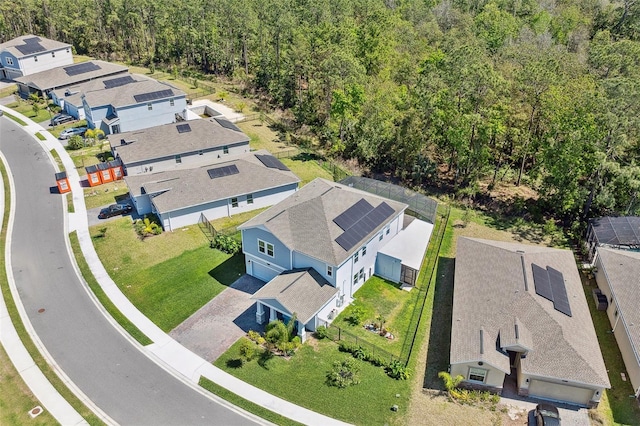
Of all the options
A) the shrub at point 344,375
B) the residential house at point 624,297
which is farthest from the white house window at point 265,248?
the residential house at point 624,297

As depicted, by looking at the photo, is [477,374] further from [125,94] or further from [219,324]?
[125,94]

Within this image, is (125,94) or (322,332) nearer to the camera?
(322,332)

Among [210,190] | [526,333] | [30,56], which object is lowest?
[526,333]

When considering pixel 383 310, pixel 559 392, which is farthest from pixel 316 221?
pixel 559 392

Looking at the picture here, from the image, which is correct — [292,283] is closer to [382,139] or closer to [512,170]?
[382,139]

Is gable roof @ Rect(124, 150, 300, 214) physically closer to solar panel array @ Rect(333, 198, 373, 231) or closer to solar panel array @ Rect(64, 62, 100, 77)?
solar panel array @ Rect(333, 198, 373, 231)

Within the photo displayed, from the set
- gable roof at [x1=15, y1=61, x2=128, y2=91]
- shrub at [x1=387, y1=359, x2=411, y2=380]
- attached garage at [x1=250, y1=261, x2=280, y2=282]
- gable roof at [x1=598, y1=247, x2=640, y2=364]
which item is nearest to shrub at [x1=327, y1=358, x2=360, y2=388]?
shrub at [x1=387, y1=359, x2=411, y2=380]
